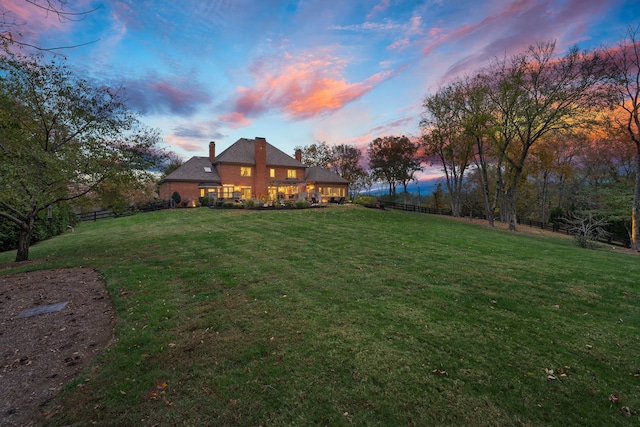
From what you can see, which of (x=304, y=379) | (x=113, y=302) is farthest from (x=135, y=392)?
(x=113, y=302)

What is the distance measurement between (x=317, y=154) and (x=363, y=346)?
51740 mm

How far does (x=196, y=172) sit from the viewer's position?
33531 mm

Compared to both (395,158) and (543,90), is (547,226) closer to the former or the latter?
(543,90)

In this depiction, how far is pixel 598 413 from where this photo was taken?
2859 mm

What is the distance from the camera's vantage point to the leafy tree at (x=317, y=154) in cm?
5347

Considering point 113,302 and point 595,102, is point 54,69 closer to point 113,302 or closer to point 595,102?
point 113,302

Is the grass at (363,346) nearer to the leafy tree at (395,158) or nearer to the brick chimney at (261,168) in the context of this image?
the brick chimney at (261,168)

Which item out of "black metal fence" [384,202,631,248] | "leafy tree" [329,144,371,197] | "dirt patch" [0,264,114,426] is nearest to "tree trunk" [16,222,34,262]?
"dirt patch" [0,264,114,426]

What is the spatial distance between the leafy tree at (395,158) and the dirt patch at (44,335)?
45779 mm

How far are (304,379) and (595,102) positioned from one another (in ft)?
92.0

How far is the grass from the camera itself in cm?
288

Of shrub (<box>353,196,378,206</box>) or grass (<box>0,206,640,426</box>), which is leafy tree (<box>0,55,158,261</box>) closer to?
Answer: grass (<box>0,206,640,426</box>)

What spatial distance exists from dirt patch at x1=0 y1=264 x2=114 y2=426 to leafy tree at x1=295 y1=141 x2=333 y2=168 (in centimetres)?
4795

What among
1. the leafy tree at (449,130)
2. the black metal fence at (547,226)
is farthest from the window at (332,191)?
the leafy tree at (449,130)
